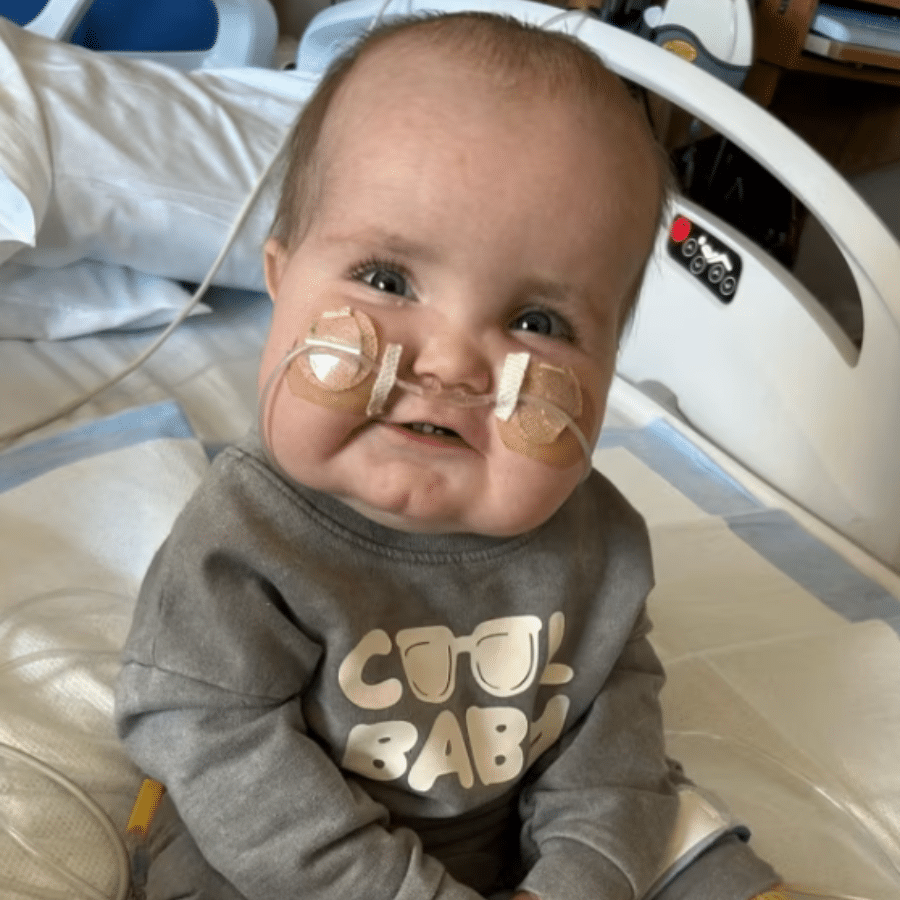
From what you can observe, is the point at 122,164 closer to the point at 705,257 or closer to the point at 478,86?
the point at 705,257

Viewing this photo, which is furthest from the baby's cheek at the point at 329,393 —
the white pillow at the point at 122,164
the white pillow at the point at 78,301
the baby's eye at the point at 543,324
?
the white pillow at the point at 78,301

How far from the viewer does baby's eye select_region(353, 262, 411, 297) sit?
709 millimetres

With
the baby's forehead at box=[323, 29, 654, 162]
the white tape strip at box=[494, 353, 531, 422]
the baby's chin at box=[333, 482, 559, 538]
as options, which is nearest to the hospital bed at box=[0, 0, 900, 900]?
the baby's chin at box=[333, 482, 559, 538]

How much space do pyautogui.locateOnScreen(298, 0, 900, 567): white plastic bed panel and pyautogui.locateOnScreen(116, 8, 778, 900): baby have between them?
60 cm

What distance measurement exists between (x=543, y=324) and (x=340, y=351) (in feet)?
0.45

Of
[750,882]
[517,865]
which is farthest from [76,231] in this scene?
[750,882]

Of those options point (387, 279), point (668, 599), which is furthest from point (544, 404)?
point (668, 599)

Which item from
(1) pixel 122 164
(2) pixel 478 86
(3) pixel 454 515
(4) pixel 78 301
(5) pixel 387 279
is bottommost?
(4) pixel 78 301

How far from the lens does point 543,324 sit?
74 cm

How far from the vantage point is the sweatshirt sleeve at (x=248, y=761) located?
71 centimetres

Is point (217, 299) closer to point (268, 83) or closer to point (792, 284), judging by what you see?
A: point (268, 83)

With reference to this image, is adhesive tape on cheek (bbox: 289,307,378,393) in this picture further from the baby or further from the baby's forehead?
the baby's forehead

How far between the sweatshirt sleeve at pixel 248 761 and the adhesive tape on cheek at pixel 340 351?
13 cm

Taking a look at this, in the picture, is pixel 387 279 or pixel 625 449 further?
pixel 625 449
